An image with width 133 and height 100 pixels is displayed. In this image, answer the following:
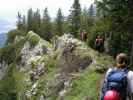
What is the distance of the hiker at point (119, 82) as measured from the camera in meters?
8.72

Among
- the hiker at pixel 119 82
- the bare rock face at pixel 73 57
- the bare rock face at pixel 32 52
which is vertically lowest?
the bare rock face at pixel 32 52

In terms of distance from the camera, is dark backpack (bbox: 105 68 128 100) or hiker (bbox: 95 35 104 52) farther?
hiker (bbox: 95 35 104 52)

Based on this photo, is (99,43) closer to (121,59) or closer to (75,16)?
(121,59)

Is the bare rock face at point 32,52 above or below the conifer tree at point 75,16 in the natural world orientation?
below

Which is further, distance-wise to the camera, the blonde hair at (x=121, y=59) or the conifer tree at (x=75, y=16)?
the conifer tree at (x=75, y=16)

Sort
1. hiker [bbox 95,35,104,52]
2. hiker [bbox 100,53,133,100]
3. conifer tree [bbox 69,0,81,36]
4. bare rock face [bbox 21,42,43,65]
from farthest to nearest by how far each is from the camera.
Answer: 1. conifer tree [bbox 69,0,81,36]
2. bare rock face [bbox 21,42,43,65]
3. hiker [bbox 95,35,104,52]
4. hiker [bbox 100,53,133,100]

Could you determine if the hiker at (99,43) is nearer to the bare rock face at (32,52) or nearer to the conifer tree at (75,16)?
the bare rock face at (32,52)

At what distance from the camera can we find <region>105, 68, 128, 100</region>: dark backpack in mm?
8758

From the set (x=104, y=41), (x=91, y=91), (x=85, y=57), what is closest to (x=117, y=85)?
(x=91, y=91)

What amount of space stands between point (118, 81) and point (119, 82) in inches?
1.4

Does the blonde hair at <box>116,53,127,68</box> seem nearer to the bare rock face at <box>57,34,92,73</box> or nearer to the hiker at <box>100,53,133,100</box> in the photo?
the hiker at <box>100,53,133,100</box>

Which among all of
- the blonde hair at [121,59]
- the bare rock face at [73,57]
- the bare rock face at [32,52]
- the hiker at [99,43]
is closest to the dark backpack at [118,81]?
the blonde hair at [121,59]

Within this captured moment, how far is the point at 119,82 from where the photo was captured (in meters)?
8.80

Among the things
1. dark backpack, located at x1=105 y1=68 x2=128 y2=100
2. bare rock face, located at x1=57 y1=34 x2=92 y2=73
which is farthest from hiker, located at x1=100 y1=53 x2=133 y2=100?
bare rock face, located at x1=57 y1=34 x2=92 y2=73
